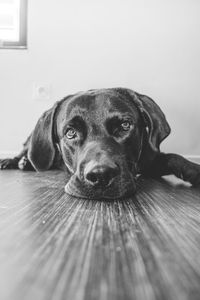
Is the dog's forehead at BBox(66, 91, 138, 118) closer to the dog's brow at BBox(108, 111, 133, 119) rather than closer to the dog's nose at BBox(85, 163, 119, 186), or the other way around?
the dog's brow at BBox(108, 111, 133, 119)

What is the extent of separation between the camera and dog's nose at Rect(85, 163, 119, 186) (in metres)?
0.99

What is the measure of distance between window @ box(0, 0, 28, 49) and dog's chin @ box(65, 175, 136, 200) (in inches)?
81.6

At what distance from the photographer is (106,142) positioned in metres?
1.16

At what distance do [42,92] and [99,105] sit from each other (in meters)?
1.57

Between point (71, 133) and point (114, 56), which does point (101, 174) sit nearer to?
point (71, 133)

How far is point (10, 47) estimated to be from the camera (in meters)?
2.75

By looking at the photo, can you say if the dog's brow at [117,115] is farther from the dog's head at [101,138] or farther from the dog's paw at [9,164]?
the dog's paw at [9,164]

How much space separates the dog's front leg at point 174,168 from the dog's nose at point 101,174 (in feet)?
1.54

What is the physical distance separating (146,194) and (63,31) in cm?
206

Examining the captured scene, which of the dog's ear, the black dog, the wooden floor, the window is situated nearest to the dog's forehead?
the black dog

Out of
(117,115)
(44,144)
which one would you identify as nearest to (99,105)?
(117,115)

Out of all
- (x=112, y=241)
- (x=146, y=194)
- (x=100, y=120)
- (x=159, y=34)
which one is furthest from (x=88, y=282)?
(x=159, y=34)

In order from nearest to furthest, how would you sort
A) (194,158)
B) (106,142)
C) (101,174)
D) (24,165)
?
1. (101,174)
2. (106,142)
3. (24,165)
4. (194,158)

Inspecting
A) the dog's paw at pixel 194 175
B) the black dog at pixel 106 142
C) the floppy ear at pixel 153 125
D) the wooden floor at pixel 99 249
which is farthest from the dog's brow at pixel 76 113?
the dog's paw at pixel 194 175
